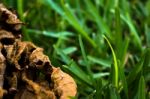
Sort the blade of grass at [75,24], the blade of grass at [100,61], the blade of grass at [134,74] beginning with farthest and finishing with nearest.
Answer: the blade of grass at [75,24] < the blade of grass at [100,61] < the blade of grass at [134,74]

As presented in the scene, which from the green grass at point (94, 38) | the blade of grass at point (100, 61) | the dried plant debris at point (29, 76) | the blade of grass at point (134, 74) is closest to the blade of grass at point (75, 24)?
the green grass at point (94, 38)

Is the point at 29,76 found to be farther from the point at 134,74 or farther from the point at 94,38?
the point at 94,38

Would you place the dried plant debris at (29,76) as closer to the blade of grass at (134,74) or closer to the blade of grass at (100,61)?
the blade of grass at (134,74)

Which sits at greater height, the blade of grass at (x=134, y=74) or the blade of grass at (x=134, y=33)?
the blade of grass at (x=134, y=33)

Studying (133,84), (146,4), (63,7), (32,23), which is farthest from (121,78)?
(146,4)

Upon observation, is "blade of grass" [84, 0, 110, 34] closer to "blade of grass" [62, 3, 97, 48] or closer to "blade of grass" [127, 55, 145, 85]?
"blade of grass" [62, 3, 97, 48]

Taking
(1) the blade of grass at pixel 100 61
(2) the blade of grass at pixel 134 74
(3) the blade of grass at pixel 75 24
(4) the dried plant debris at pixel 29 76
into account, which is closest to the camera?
(4) the dried plant debris at pixel 29 76

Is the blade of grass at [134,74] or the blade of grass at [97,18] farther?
the blade of grass at [97,18]

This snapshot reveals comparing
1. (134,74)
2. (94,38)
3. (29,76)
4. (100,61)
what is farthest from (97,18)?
(29,76)
